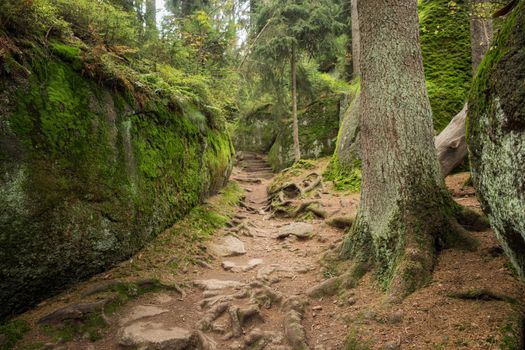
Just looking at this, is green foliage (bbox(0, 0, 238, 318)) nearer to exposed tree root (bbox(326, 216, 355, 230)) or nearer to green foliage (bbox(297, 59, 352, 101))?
exposed tree root (bbox(326, 216, 355, 230))

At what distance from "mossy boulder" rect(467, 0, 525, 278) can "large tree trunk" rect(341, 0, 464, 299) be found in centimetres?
141

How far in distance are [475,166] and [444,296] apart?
5.11 ft

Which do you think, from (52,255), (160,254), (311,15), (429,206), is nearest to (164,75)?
(160,254)

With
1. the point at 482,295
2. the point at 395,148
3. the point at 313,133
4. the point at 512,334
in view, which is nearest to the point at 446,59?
the point at 395,148

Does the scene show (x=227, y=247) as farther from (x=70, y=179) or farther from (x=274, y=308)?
(x=70, y=179)

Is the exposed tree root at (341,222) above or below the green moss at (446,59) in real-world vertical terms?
below

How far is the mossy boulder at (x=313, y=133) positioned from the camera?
17.0m

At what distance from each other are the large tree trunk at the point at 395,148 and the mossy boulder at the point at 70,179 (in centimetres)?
403

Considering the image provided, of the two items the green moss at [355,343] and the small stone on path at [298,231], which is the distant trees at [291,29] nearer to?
the small stone on path at [298,231]

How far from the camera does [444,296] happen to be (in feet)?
11.5

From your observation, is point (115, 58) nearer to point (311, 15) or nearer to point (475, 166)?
point (475, 166)

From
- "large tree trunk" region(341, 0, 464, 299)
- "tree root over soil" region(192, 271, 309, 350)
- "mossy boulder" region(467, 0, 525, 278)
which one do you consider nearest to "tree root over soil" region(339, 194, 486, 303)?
"large tree trunk" region(341, 0, 464, 299)

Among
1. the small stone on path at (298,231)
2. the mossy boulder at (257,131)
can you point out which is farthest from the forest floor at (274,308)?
the mossy boulder at (257,131)

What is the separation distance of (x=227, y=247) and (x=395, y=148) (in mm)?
4503
